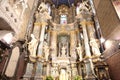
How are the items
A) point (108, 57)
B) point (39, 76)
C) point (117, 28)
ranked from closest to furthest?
point (117, 28) < point (108, 57) < point (39, 76)

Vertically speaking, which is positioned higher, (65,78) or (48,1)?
(48,1)

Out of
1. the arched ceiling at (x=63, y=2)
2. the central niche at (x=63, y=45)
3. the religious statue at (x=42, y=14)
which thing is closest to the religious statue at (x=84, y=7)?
the arched ceiling at (x=63, y=2)

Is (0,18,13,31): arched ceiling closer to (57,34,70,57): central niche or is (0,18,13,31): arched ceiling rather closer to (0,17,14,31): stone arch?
(0,17,14,31): stone arch

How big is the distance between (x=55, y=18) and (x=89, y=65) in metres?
10.6

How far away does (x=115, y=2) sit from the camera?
743 cm

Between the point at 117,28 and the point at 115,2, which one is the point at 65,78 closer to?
the point at 117,28

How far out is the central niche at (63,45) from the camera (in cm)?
1479

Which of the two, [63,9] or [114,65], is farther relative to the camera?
[63,9]

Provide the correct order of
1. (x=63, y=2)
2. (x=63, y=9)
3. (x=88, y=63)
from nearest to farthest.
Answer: (x=88, y=63)
(x=63, y=9)
(x=63, y=2)

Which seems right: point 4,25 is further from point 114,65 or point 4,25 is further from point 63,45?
point 63,45

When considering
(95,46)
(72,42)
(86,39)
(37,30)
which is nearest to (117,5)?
(95,46)

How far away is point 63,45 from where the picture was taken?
1580 cm

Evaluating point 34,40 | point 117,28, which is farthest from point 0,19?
point 34,40

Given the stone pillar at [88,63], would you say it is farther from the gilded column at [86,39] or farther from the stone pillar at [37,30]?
the stone pillar at [37,30]
